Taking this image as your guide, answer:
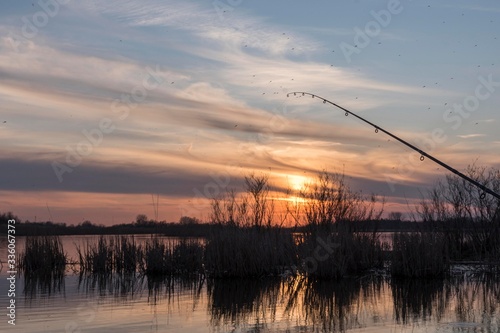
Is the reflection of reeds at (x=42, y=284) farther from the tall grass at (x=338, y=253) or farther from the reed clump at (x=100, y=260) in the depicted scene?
the tall grass at (x=338, y=253)

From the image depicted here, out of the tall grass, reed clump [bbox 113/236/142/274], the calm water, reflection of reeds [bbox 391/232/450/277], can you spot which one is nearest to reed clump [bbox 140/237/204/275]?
reed clump [bbox 113/236/142/274]

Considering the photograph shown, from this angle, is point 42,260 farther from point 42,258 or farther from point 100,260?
point 100,260

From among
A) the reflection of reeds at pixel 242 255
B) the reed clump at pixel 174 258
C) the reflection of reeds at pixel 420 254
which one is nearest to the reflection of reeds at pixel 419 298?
the reflection of reeds at pixel 420 254

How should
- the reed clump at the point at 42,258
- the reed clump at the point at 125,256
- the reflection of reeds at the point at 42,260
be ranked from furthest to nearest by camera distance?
the reed clump at the point at 125,256 < the reed clump at the point at 42,258 < the reflection of reeds at the point at 42,260

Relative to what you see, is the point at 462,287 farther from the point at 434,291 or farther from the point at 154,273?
the point at 154,273

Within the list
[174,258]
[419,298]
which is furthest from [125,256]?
[419,298]

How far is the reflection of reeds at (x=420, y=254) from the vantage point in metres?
19.8

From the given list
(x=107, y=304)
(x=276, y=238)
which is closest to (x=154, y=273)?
(x=276, y=238)

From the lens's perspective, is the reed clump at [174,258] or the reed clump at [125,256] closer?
the reed clump at [174,258]

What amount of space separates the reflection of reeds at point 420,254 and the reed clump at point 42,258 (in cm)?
1108

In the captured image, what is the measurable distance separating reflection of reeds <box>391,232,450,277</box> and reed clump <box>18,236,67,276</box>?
436 inches

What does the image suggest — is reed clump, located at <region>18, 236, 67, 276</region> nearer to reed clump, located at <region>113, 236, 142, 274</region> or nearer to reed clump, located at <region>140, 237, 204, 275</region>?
reed clump, located at <region>113, 236, 142, 274</region>

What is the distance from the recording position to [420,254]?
19.9 m

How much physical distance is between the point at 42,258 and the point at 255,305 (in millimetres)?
10274
